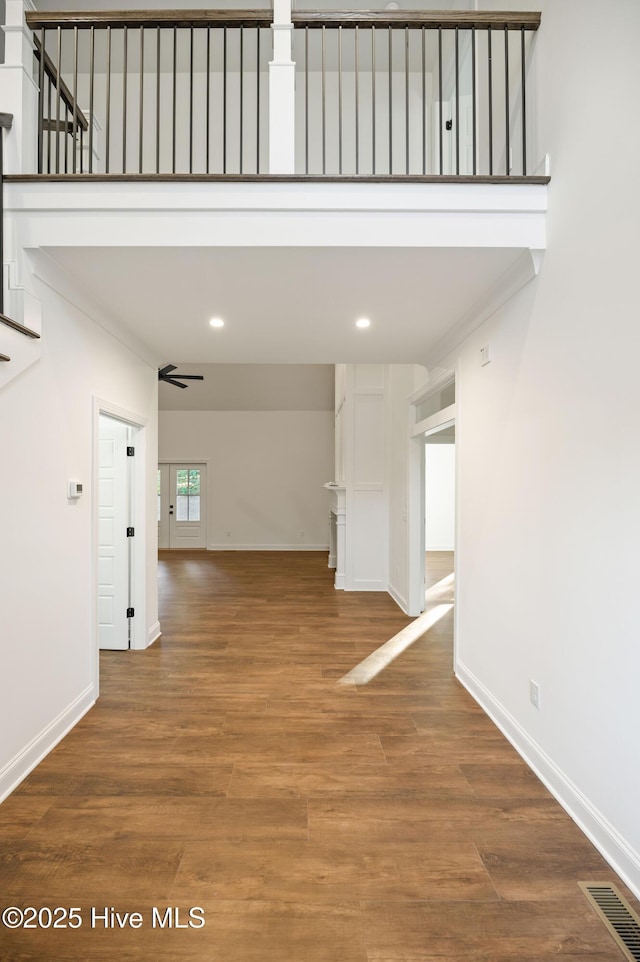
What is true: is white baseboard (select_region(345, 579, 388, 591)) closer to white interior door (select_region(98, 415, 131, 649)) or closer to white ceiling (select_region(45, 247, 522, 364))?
white interior door (select_region(98, 415, 131, 649))

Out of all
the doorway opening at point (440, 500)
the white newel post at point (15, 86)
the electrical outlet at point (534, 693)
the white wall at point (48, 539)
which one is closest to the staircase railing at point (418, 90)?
the white newel post at point (15, 86)

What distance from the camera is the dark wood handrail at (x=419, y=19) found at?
2715 mm

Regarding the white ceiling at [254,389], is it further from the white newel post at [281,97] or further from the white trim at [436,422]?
the white newel post at [281,97]

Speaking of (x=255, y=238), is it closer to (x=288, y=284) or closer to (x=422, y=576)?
(x=288, y=284)

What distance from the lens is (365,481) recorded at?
7137 millimetres

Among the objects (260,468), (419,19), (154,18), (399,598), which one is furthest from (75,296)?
(260,468)

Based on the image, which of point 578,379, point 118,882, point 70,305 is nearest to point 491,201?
point 578,379

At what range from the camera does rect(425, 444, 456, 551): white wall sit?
1199cm

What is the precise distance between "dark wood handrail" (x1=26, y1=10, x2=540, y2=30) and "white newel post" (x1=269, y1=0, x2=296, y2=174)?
0.11 metres

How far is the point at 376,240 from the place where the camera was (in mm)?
2652

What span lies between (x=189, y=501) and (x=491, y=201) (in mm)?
10091

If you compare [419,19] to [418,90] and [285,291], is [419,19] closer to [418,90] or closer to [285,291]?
[285,291]

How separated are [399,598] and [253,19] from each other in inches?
216

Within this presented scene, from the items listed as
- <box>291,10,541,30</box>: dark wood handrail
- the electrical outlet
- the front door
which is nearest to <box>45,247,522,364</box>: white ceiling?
<box>291,10,541,30</box>: dark wood handrail
